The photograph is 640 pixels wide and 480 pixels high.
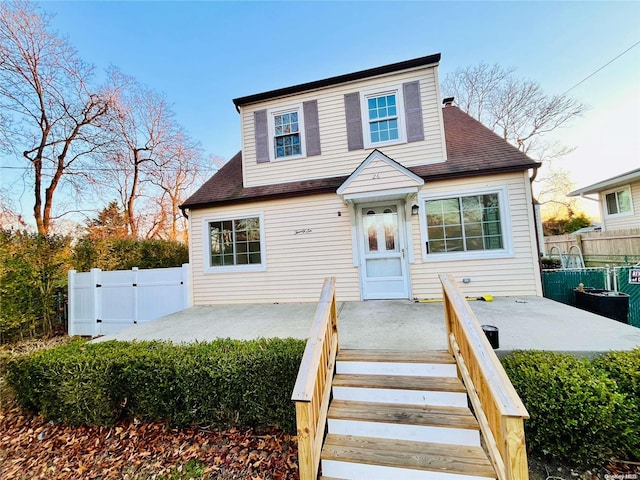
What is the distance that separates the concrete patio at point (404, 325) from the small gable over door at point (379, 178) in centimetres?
243

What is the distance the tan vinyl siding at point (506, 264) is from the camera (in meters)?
5.48

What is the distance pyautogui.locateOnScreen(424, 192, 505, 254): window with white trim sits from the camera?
566cm

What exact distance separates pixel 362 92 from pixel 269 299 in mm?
5696

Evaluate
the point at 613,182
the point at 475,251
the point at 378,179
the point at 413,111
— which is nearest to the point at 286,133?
the point at 378,179

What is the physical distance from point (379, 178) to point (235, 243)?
13.4 ft

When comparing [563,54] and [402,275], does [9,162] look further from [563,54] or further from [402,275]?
[563,54]

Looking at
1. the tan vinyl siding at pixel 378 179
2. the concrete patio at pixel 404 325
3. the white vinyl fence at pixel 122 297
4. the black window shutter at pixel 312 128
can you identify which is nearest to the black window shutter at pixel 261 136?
the black window shutter at pixel 312 128

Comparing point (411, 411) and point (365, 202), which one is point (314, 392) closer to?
point (411, 411)

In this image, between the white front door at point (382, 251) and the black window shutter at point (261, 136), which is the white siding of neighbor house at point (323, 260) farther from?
the black window shutter at point (261, 136)

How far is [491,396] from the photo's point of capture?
5.93ft

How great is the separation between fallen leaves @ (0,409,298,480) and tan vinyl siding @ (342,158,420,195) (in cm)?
437

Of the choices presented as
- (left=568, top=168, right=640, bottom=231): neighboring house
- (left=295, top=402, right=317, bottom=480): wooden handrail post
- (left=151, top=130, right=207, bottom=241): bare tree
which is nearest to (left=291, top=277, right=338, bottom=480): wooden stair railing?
(left=295, top=402, right=317, bottom=480): wooden handrail post

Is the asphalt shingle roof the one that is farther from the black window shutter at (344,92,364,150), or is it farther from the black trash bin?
the black trash bin

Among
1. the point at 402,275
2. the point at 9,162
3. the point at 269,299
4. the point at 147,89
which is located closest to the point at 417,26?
the point at 402,275
